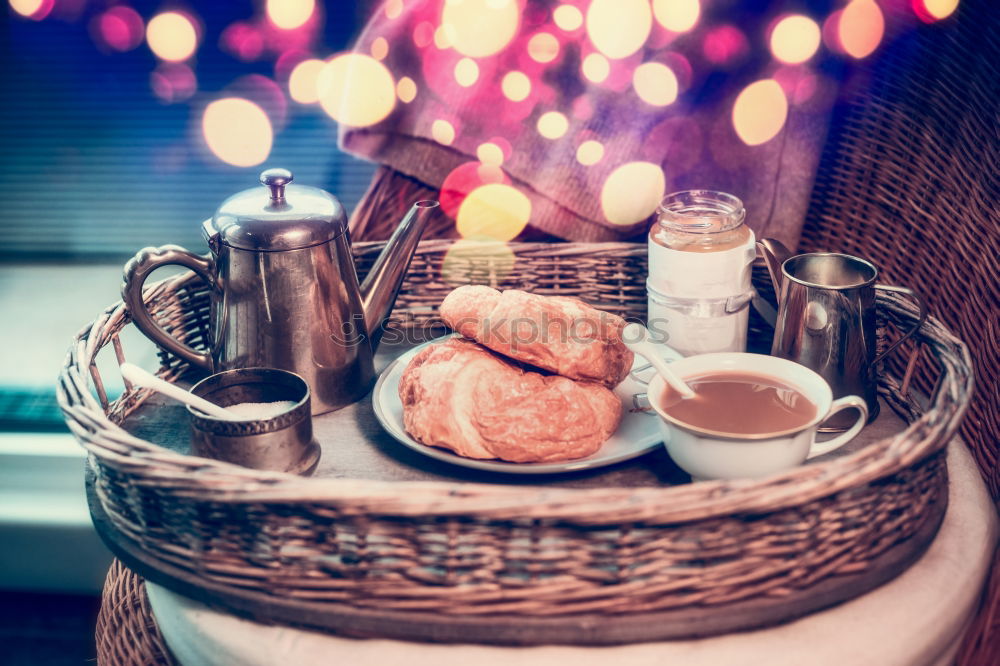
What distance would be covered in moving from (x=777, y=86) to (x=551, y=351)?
0.55m

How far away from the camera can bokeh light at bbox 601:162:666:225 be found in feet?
3.92

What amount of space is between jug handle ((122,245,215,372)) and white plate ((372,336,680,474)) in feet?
0.72

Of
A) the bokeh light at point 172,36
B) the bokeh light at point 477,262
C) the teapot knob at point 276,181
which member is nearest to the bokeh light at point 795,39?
the bokeh light at point 477,262

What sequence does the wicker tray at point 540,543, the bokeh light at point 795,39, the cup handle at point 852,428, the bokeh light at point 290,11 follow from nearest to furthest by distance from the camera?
the wicker tray at point 540,543 < the cup handle at point 852,428 < the bokeh light at point 795,39 < the bokeh light at point 290,11

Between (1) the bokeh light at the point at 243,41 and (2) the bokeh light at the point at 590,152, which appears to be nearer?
(2) the bokeh light at the point at 590,152

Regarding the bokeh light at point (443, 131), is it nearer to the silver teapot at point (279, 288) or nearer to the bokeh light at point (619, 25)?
the bokeh light at point (619, 25)

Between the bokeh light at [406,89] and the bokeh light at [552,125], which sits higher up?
the bokeh light at [406,89]

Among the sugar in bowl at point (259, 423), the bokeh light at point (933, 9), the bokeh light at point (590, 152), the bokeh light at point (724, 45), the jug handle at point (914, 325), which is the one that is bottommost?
the sugar in bowl at point (259, 423)

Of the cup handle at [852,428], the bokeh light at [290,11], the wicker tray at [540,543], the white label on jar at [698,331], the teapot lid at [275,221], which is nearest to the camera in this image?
the wicker tray at [540,543]

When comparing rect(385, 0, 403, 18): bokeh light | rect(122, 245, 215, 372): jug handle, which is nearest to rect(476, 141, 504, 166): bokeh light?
rect(385, 0, 403, 18): bokeh light

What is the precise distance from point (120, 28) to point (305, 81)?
38cm

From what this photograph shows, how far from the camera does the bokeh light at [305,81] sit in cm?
162

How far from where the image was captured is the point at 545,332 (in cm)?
84

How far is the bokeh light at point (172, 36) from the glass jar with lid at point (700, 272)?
109 cm
